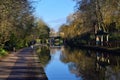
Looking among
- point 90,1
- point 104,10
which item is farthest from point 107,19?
point 90,1

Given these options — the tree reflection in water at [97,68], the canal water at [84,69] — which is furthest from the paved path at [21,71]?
the tree reflection in water at [97,68]

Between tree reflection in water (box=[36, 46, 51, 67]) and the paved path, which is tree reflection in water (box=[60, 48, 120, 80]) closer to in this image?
tree reflection in water (box=[36, 46, 51, 67])

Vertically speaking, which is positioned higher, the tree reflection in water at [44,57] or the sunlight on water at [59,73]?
the tree reflection in water at [44,57]

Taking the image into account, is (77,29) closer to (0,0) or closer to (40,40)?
(40,40)

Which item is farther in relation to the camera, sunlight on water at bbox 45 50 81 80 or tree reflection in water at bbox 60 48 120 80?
tree reflection in water at bbox 60 48 120 80

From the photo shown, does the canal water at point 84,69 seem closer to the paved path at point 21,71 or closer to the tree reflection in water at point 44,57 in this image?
the tree reflection in water at point 44,57

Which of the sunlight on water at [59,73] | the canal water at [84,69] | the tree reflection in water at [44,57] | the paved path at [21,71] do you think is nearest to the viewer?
the paved path at [21,71]

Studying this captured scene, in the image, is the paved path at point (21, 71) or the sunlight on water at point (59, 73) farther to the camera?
the sunlight on water at point (59, 73)

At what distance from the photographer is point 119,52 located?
49.5m

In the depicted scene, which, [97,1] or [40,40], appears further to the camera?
[40,40]

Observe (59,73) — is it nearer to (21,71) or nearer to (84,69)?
(21,71)

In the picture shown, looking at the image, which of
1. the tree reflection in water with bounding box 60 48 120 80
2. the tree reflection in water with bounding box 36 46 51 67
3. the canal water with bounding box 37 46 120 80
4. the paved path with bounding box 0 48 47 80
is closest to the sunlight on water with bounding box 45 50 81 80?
the canal water with bounding box 37 46 120 80

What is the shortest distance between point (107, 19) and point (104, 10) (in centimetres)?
191

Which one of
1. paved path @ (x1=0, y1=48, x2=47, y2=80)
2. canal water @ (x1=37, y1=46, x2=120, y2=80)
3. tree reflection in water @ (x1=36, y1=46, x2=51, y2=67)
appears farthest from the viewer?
tree reflection in water @ (x1=36, y1=46, x2=51, y2=67)
